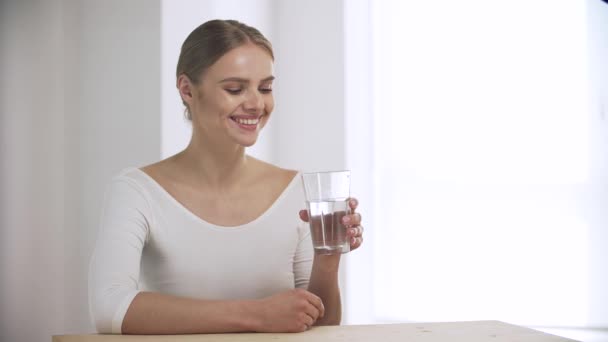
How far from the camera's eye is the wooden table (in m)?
→ 1.17

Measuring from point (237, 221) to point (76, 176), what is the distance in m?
1.21

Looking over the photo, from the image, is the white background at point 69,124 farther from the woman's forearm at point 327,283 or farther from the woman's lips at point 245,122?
the woman's forearm at point 327,283

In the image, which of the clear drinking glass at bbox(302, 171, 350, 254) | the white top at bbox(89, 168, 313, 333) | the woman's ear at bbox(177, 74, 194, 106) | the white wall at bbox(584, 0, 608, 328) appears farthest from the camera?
the white wall at bbox(584, 0, 608, 328)

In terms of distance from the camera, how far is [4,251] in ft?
7.82

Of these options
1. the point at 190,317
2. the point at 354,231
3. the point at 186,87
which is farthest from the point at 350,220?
the point at 186,87

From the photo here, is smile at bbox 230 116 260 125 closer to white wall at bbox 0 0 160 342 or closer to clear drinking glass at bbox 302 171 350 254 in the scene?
clear drinking glass at bbox 302 171 350 254

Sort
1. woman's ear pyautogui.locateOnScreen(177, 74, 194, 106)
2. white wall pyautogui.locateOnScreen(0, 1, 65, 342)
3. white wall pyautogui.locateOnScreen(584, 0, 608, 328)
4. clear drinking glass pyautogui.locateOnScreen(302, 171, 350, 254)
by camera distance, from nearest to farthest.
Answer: clear drinking glass pyautogui.locateOnScreen(302, 171, 350, 254), woman's ear pyautogui.locateOnScreen(177, 74, 194, 106), white wall pyautogui.locateOnScreen(0, 1, 65, 342), white wall pyautogui.locateOnScreen(584, 0, 608, 328)

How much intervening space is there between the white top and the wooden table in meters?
0.25

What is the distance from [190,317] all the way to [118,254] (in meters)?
0.26

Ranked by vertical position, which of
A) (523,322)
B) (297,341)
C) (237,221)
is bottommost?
(523,322)

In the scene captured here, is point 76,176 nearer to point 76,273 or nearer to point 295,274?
point 76,273

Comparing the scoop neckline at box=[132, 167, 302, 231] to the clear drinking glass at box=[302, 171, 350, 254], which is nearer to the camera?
the clear drinking glass at box=[302, 171, 350, 254]

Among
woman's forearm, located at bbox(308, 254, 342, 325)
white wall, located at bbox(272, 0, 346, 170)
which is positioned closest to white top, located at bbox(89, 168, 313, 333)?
woman's forearm, located at bbox(308, 254, 342, 325)

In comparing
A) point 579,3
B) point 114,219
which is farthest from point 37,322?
point 579,3
